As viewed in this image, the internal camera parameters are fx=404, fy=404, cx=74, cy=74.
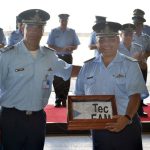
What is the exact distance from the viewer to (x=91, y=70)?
257 centimetres

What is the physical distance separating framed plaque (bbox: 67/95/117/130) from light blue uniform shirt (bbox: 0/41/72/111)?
0.35 m

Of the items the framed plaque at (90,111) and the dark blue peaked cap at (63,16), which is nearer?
the framed plaque at (90,111)

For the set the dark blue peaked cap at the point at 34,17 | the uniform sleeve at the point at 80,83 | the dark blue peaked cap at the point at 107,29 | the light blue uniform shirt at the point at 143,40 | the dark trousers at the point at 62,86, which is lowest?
the dark trousers at the point at 62,86

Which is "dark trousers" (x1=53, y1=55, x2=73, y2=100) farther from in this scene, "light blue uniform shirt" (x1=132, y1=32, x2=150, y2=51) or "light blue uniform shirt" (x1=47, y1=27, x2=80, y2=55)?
"light blue uniform shirt" (x1=132, y1=32, x2=150, y2=51)

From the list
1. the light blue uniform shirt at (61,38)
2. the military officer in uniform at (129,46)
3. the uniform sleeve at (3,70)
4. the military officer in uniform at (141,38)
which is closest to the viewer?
the uniform sleeve at (3,70)

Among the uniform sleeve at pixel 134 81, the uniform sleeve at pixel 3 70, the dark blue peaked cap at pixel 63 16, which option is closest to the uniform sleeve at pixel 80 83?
the uniform sleeve at pixel 134 81

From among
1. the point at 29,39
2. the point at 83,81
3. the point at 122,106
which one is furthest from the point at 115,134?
the point at 29,39

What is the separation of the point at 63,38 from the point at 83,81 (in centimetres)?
385

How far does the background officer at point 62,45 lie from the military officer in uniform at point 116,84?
364cm

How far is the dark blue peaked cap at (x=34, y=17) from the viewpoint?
261 cm

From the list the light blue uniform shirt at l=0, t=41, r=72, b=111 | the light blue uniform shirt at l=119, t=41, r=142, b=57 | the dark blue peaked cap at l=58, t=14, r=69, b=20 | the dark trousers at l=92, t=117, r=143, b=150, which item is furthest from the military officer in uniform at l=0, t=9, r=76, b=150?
the dark blue peaked cap at l=58, t=14, r=69, b=20

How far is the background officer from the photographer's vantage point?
20.4 feet

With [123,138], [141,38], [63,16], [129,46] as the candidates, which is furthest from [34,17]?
[63,16]

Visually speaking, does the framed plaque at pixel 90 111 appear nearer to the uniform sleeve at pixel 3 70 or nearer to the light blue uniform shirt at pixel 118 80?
the light blue uniform shirt at pixel 118 80
